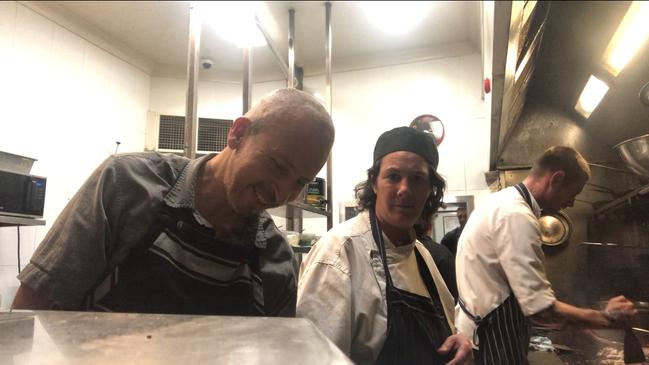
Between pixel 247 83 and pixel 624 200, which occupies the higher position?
pixel 247 83

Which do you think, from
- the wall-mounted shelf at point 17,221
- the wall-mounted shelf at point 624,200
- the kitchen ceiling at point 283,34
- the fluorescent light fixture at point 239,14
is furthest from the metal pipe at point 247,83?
the wall-mounted shelf at point 624,200

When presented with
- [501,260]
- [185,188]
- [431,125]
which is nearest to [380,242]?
[501,260]

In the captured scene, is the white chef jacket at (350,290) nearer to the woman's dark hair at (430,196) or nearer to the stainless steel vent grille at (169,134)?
the woman's dark hair at (430,196)

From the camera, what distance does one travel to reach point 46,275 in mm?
797

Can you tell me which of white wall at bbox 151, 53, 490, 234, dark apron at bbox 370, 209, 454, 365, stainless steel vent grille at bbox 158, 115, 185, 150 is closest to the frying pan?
white wall at bbox 151, 53, 490, 234

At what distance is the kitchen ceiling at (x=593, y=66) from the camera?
0.80 metres

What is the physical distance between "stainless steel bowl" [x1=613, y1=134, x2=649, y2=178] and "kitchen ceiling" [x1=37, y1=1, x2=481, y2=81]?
7.42 ft

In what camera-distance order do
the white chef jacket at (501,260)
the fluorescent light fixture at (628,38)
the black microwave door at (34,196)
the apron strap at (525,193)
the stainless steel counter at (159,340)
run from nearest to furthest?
the stainless steel counter at (159,340)
the fluorescent light fixture at (628,38)
the white chef jacket at (501,260)
the apron strap at (525,193)
the black microwave door at (34,196)

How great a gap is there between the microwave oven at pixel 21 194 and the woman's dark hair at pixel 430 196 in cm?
209

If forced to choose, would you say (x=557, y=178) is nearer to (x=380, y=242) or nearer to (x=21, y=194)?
(x=380, y=242)

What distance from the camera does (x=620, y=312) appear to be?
1292 mm

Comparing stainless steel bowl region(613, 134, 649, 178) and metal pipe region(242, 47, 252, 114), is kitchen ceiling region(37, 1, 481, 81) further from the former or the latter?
stainless steel bowl region(613, 134, 649, 178)

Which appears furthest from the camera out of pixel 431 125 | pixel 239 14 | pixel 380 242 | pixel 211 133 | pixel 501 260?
pixel 211 133

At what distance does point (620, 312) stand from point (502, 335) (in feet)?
1.18
